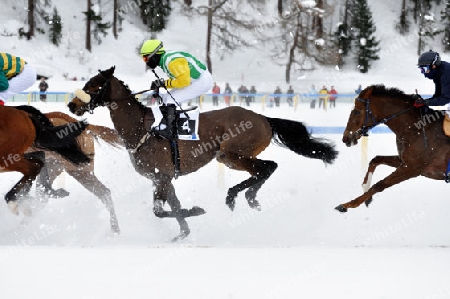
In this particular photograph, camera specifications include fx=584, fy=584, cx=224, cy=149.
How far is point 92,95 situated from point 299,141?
2392 mm

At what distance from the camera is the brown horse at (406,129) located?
5977 mm

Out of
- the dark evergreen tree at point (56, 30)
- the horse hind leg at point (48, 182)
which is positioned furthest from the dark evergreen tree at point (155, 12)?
the horse hind leg at point (48, 182)

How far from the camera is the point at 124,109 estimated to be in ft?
20.0

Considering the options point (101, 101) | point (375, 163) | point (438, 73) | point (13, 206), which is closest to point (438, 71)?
point (438, 73)

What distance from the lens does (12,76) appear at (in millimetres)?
5953

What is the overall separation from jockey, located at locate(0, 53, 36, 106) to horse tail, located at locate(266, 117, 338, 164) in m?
2.68

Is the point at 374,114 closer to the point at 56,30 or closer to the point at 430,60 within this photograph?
the point at 430,60

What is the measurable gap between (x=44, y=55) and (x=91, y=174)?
27.2 metres

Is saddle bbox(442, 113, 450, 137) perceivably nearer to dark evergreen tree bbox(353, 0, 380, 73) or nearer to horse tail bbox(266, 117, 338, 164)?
horse tail bbox(266, 117, 338, 164)

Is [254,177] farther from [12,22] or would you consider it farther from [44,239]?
[12,22]

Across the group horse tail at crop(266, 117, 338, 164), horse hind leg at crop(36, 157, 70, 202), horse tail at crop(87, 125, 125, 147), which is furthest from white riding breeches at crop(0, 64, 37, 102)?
horse tail at crop(266, 117, 338, 164)

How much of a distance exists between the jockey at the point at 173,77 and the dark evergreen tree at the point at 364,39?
34627 millimetres

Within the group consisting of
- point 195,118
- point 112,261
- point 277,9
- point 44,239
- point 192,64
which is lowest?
point 44,239

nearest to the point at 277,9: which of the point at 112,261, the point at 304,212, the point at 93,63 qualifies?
the point at 93,63
